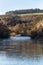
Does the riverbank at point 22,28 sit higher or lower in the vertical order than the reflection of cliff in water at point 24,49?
lower

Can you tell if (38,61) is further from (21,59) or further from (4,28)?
(4,28)

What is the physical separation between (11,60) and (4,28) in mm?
39806

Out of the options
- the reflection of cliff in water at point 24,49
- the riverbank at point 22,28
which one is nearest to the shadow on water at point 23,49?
the reflection of cliff in water at point 24,49

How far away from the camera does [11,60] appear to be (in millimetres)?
29094

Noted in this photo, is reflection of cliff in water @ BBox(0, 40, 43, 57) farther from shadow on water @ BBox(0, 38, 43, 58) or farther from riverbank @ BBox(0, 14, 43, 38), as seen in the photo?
riverbank @ BBox(0, 14, 43, 38)

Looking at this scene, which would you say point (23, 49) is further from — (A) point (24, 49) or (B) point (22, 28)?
(B) point (22, 28)

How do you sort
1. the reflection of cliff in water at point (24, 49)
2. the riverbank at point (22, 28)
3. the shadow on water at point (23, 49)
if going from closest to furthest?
the shadow on water at point (23, 49), the reflection of cliff in water at point (24, 49), the riverbank at point (22, 28)

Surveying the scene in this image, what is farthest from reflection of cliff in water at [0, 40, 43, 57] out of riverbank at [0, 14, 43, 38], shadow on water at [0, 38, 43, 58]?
riverbank at [0, 14, 43, 38]

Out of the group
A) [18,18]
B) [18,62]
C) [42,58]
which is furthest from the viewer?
[18,18]

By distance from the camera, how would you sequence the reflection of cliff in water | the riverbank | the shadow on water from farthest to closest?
the riverbank → the reflection of cliff in water → the shadow on water

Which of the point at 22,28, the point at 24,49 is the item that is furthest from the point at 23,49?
the point at 22,28

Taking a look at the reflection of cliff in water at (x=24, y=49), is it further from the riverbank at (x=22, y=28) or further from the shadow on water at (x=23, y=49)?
the riverbank at (x=22, y=28)


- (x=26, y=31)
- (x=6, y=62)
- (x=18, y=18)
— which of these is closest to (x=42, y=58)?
(x=6, y=62)

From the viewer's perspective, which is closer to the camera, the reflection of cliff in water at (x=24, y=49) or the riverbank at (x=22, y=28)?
the reflection of cliff in water at (x=24, y=49)
